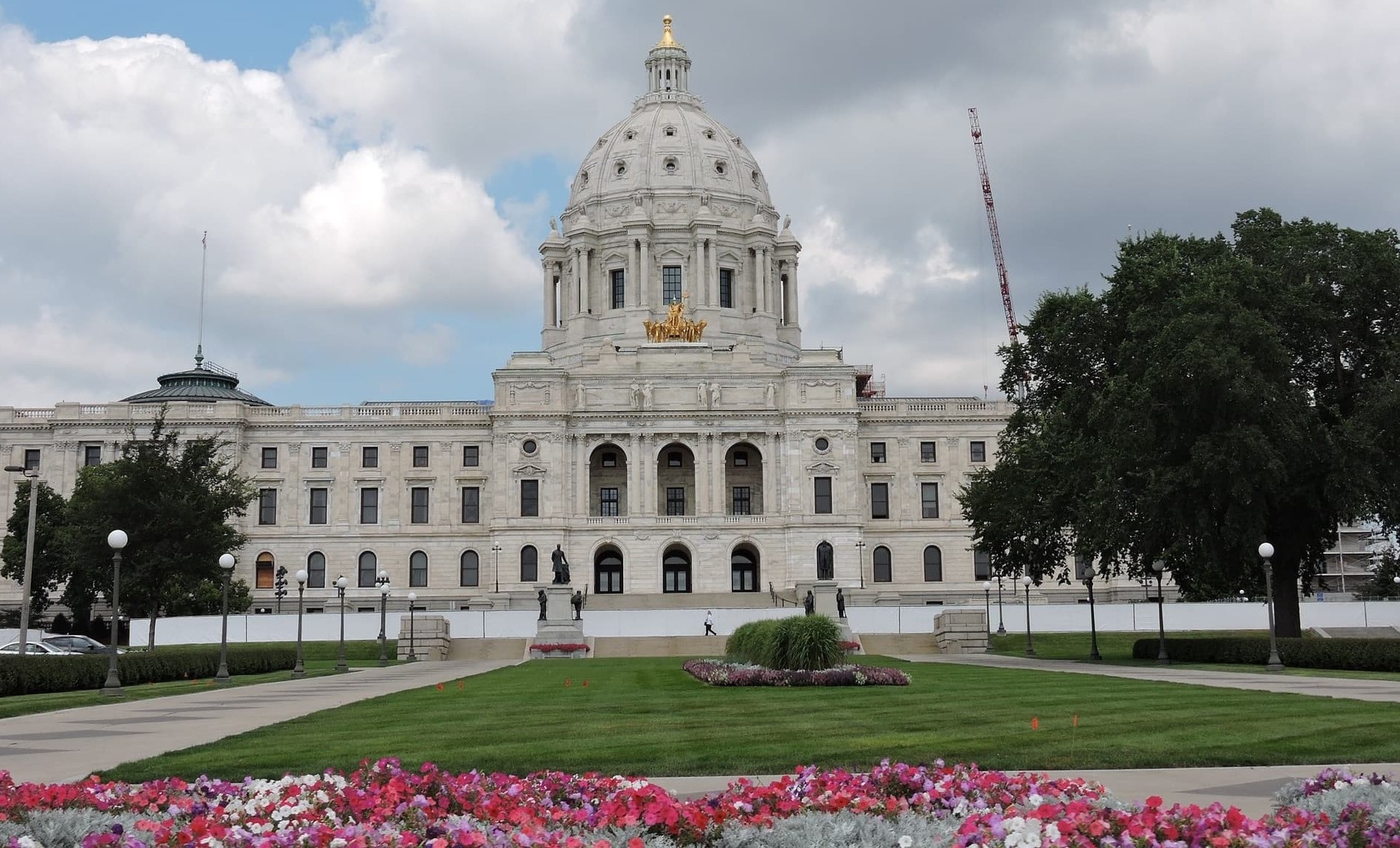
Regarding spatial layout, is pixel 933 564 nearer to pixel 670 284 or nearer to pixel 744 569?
pixel 744 569

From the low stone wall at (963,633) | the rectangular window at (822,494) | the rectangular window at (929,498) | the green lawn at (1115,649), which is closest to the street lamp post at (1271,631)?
the green lawn at (1115,649)

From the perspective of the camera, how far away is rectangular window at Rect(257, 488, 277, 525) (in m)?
106

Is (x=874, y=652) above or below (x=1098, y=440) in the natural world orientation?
below

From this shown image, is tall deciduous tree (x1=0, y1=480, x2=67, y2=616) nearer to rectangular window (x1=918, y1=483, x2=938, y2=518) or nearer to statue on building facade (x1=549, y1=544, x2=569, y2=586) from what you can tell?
statue on building facade (x1=549, y1=544, x2=569, y2=586)

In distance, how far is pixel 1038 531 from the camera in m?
62.4

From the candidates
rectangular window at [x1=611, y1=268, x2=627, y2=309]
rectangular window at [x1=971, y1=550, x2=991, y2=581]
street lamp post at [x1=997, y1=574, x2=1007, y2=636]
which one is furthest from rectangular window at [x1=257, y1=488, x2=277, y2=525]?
street lamp post at [x1=997, y1=574, x2=1007, y2=636]

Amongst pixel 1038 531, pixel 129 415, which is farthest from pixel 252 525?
pixel 1038 531

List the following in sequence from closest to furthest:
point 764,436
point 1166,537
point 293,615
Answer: point 1166,537 < point 293,615 < point 764,436

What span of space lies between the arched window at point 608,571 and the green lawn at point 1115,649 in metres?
33.5

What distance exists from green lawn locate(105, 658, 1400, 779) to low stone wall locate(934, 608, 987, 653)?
33.5m

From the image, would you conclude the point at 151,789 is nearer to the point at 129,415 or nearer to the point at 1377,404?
the point at 1377,404

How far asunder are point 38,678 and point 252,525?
227 feet

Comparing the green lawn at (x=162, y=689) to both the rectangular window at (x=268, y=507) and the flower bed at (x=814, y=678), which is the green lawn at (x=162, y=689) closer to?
the flower bed at (x=814, y=678)

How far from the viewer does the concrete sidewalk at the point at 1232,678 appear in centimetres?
2855
